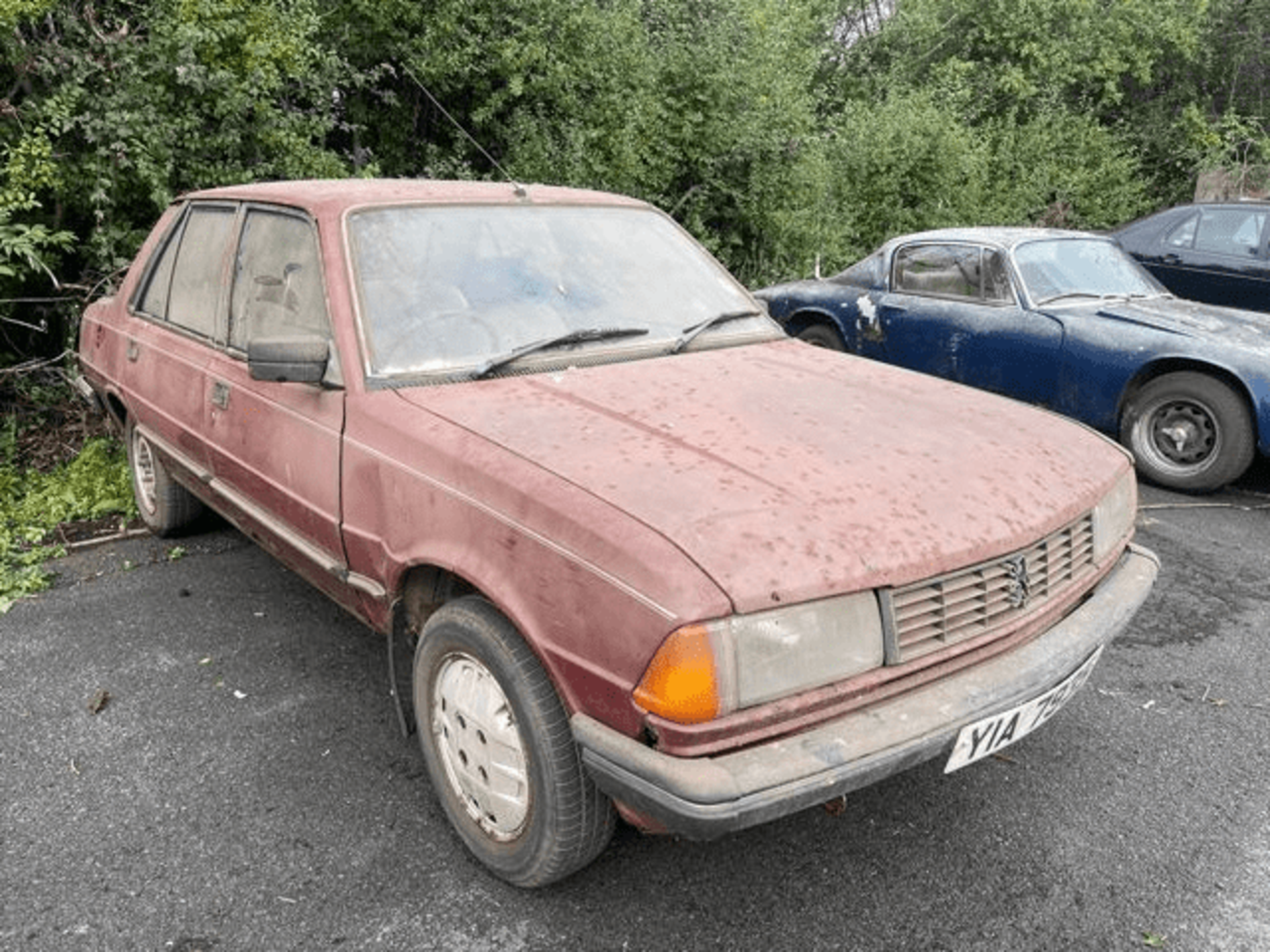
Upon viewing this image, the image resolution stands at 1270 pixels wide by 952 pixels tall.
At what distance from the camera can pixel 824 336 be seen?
22.2 ft

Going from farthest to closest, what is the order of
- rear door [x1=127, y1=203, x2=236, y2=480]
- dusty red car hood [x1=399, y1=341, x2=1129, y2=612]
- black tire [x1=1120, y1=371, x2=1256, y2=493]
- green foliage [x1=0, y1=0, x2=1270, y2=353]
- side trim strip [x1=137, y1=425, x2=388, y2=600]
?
green foliage [x1=0, y1=0, x2=1270, y2=353], black tire [x1=1120, y1=371, x2=1256, y2=493], rear door [x1=127, y1=203, x2=236, y2=480], side trim strip [x1=137, y1=425, x2=388, y2=600], dusty red car hood [x1=399, y1=341, x2=1129, y2=612]

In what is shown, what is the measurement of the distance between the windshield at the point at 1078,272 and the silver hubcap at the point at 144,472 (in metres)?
4.89

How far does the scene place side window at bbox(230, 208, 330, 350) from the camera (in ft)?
8.99

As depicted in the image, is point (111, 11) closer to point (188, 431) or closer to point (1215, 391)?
point (188, 431)

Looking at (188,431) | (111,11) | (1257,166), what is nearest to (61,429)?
(111,11)

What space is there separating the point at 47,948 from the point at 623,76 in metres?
7.58

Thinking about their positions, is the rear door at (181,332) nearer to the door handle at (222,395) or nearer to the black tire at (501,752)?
the door handle at (222,395)

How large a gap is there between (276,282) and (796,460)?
6.03ft

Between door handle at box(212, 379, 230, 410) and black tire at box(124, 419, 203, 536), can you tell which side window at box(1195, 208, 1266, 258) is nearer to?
door handle at box(212, 379, 230, 410)

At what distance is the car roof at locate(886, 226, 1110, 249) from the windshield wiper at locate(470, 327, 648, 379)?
3.76 meters

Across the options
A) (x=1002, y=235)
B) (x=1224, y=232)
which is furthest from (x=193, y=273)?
(x=1224, y=232)

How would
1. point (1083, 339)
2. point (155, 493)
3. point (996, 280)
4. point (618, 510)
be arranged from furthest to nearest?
1. point (996, 280)
2. point (1083, 339)
3. point (155, 493)
4. point (618, 510)

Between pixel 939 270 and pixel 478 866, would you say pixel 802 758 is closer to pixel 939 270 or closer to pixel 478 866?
pixel 478 866

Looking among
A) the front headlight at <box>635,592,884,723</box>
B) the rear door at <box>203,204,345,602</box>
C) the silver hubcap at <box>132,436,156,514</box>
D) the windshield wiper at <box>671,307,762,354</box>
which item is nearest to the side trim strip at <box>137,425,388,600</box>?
the rear door at <box>203,204,345,602</box>
